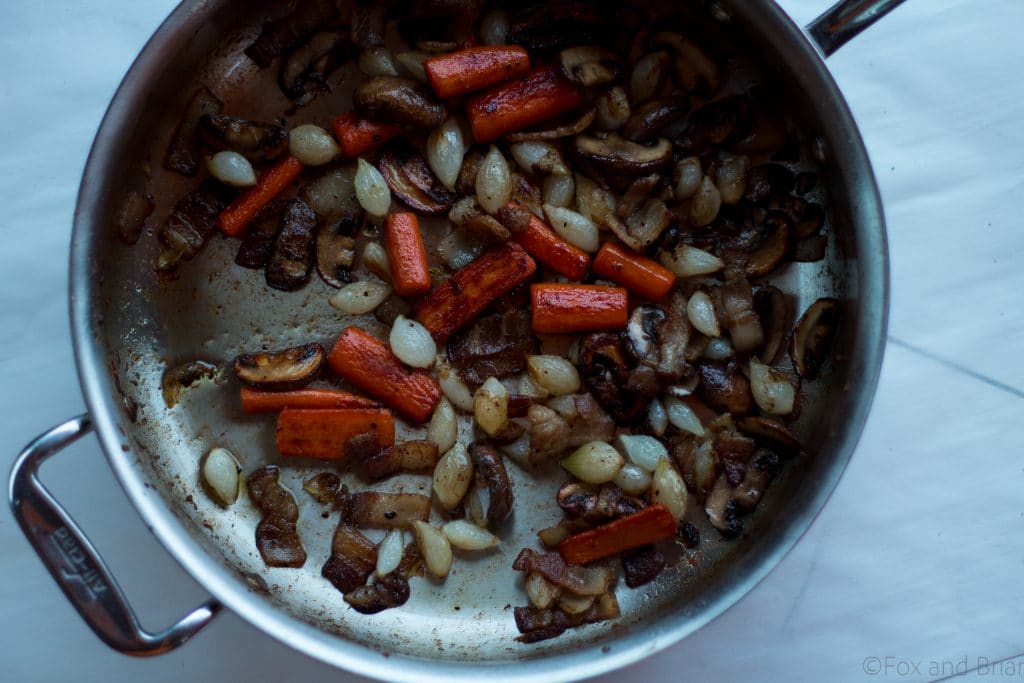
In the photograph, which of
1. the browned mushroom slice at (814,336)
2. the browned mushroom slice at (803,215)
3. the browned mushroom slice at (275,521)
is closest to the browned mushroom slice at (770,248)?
the browned mushroom slice at (803,215)

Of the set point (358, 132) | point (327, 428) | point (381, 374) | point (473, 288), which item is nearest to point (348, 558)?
point (327, 428)

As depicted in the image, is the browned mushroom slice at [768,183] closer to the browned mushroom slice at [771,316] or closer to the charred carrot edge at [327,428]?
the browned mushroom slice at [771,316]

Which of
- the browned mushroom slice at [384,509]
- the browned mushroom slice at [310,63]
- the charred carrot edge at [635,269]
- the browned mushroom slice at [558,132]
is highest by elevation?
the browned mushroom slice at [310,63]

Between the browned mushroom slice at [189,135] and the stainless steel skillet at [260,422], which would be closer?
the stainless steel skillet at [260,422]

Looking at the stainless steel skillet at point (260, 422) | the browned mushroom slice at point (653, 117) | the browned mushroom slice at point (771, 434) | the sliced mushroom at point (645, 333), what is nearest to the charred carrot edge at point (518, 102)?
the browned mushroom slice at point (653, 117)

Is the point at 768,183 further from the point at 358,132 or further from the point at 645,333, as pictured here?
the point at 358,132

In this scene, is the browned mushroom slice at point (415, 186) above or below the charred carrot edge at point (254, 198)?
below

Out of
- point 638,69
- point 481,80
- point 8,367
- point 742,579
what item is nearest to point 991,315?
point 742,579
